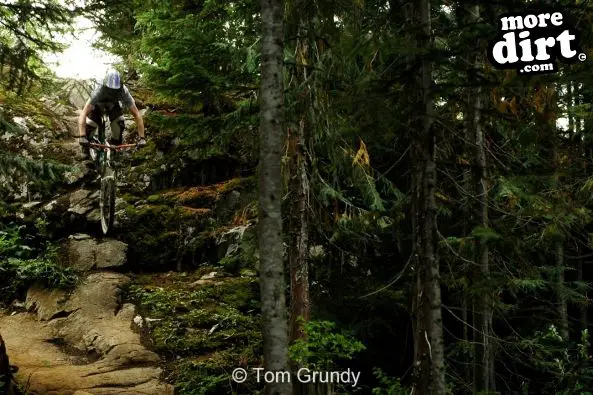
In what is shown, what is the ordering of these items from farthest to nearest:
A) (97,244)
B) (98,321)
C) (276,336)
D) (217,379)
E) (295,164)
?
(97,244) → (98,321) → (295,164) → (217,379) → (276,336)

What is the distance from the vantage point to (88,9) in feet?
23.6

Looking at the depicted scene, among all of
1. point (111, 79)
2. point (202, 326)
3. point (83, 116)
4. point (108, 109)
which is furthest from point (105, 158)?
point (202, 326)

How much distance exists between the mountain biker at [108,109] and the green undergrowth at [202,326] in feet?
12.3

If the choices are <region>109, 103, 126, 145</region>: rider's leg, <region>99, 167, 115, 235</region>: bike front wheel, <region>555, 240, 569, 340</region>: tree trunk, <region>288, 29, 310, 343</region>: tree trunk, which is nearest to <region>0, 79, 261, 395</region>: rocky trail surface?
<region>109, 103, 126, 145</region>: rider's leg

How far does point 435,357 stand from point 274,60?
3.66m

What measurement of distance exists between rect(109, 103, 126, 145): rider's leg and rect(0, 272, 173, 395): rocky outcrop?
3.66 meters

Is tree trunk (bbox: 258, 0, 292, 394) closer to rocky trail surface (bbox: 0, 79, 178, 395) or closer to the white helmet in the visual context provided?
rocky trail surface (bbox: 0, 79, 178, 395)

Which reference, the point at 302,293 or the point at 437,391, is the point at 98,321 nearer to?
the point at 302,293

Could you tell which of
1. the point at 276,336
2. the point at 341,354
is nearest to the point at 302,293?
the point at 341,354

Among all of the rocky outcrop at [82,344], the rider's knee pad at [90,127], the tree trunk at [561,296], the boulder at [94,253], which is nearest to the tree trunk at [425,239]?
the rocky outcrop at [82,344]

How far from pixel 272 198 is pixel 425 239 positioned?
Result: 5.88ft

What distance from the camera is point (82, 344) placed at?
948 cm

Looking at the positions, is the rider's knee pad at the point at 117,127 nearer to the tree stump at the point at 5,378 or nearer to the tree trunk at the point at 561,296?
the tree stump at the point at 5,378

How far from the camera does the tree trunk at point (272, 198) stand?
495cm
